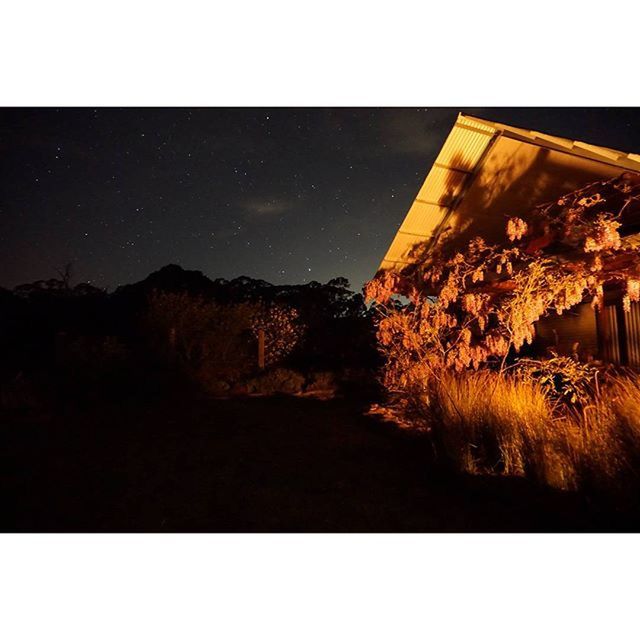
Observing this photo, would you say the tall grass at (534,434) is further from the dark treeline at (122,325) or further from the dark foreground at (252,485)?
the dark treeline at (122,325)

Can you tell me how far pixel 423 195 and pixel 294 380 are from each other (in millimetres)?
6266

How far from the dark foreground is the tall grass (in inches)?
8.0

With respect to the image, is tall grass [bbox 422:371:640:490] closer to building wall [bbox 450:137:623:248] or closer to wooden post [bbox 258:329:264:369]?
building wall [bbox 450:137:623:248]

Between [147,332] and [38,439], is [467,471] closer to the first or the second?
[38,439]

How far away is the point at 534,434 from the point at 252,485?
105 inches

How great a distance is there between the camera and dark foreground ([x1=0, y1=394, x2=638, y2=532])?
3240 millimetres

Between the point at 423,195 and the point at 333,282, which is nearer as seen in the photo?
the point at 423,195

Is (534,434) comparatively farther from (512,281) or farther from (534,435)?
(512,281)

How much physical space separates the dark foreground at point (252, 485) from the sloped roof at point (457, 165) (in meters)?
3.53

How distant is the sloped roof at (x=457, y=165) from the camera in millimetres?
5109

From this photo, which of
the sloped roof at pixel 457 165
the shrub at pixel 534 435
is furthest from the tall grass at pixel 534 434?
the sloped roof at pixel 457 165

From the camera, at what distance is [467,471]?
3.99 m

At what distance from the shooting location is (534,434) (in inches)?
157

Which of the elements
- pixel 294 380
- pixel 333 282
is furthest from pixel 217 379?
pixel 333 282
